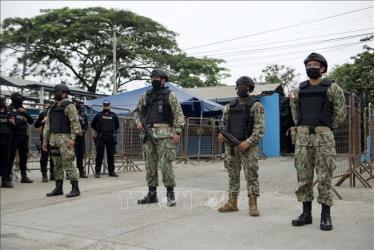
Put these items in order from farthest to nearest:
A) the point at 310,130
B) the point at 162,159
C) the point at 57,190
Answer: the point at 57,190 < the point at 162,159 < the point at 310,130

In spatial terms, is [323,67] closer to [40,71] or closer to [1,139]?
[1,139]

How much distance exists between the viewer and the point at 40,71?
91.1ft

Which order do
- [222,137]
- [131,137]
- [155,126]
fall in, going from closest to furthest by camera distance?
[222,137] → [155,126] → [131,137]

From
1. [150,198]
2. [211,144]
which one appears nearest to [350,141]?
[150,198]

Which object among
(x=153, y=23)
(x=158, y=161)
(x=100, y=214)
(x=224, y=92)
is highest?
(x=153, y=23)

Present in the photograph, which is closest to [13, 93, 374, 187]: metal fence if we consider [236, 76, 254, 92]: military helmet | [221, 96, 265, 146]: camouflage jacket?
[221, 96, 265, 146]: camouflage jacket

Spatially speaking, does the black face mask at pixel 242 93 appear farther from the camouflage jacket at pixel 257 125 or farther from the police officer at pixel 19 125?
the police officer at pixel 19 125

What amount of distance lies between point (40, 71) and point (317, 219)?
25.8 m

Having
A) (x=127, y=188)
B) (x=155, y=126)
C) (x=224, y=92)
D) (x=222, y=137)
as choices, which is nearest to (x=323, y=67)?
(x=222, y=137)

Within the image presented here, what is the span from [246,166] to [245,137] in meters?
0.35

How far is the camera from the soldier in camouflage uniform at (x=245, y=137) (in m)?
5.12

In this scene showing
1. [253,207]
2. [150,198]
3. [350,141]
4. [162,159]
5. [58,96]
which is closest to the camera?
[253,207]

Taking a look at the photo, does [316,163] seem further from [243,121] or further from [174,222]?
[174,222]

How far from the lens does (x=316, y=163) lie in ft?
14.9
